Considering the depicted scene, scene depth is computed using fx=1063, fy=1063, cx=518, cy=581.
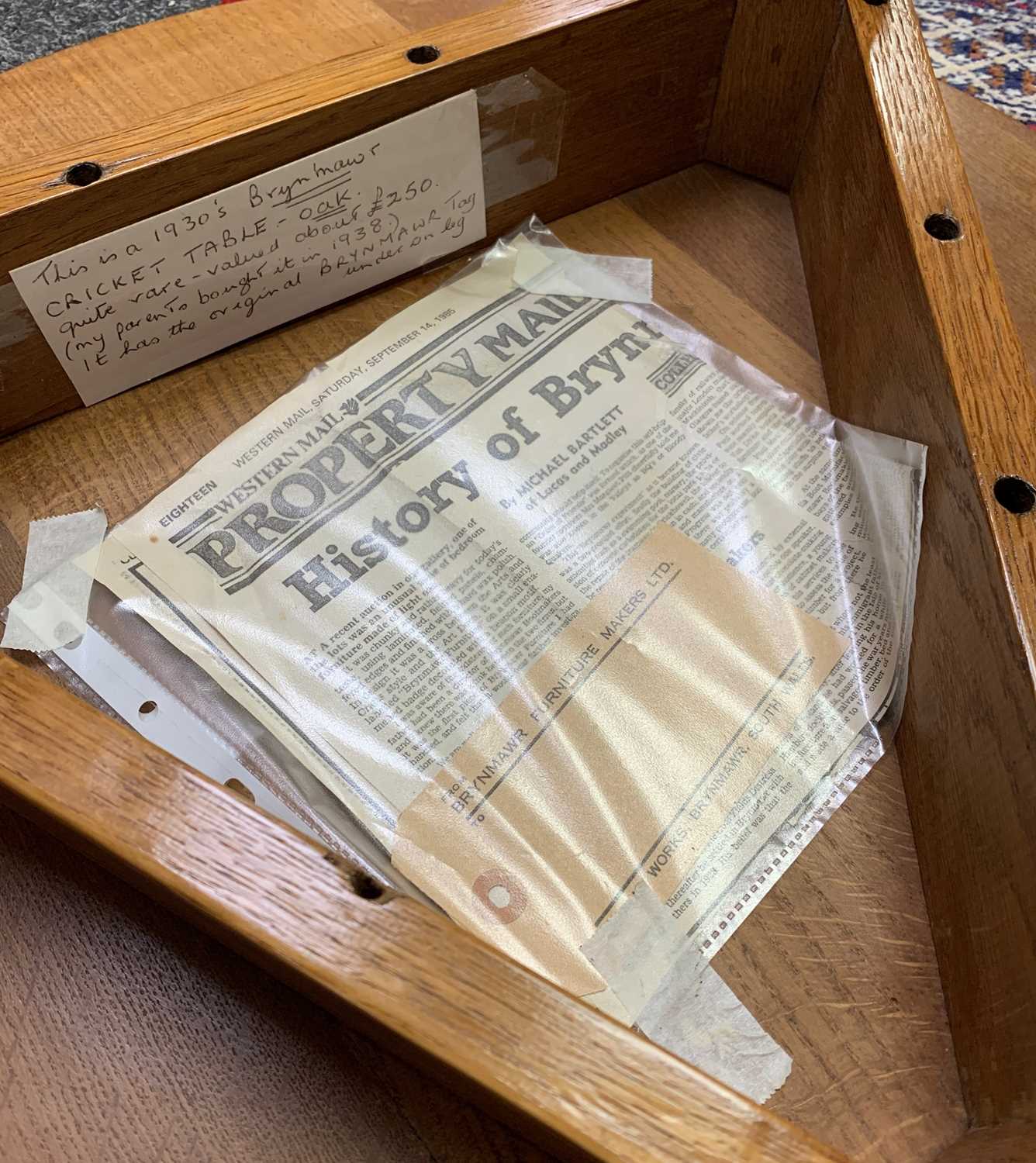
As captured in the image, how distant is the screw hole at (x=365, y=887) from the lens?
29 centimetres

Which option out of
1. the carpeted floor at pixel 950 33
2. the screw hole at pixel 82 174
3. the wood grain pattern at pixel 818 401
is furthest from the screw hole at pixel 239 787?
the carpeted floor at pixel 950 33

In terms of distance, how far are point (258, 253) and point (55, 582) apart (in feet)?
0.54

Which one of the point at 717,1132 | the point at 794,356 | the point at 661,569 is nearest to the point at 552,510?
the point at 661,569

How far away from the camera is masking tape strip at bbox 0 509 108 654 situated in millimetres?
399

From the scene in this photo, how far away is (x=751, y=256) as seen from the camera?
549mm

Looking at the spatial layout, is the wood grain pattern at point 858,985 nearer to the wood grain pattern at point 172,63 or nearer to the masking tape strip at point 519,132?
the masking tape strip at point 519,132

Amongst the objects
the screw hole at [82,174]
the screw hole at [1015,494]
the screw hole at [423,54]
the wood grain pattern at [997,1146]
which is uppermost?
the screw hole at [423,54]

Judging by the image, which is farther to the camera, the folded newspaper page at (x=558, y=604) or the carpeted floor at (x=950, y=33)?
the carpeted floor at (x=950, y=33)

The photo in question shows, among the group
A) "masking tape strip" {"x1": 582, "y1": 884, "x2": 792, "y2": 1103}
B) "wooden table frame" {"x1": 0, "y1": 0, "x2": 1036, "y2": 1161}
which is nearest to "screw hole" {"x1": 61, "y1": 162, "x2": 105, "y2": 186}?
"wooden table frame" {"x1": 0, "y1": 0, "x2": 1036, "y2": 1161}

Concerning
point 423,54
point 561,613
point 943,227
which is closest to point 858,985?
point 561,613

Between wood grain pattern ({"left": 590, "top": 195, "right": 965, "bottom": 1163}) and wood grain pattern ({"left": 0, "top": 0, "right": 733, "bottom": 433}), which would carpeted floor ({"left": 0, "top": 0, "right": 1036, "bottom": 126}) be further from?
wood grain pattern ({"left": 590, "top": 195, "right": 965, "bottom": 1163})

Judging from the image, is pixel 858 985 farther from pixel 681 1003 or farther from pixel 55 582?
pixel 55 582

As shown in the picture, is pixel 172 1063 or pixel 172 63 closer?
pixel 172 1063

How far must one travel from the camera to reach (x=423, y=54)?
1.46ft
